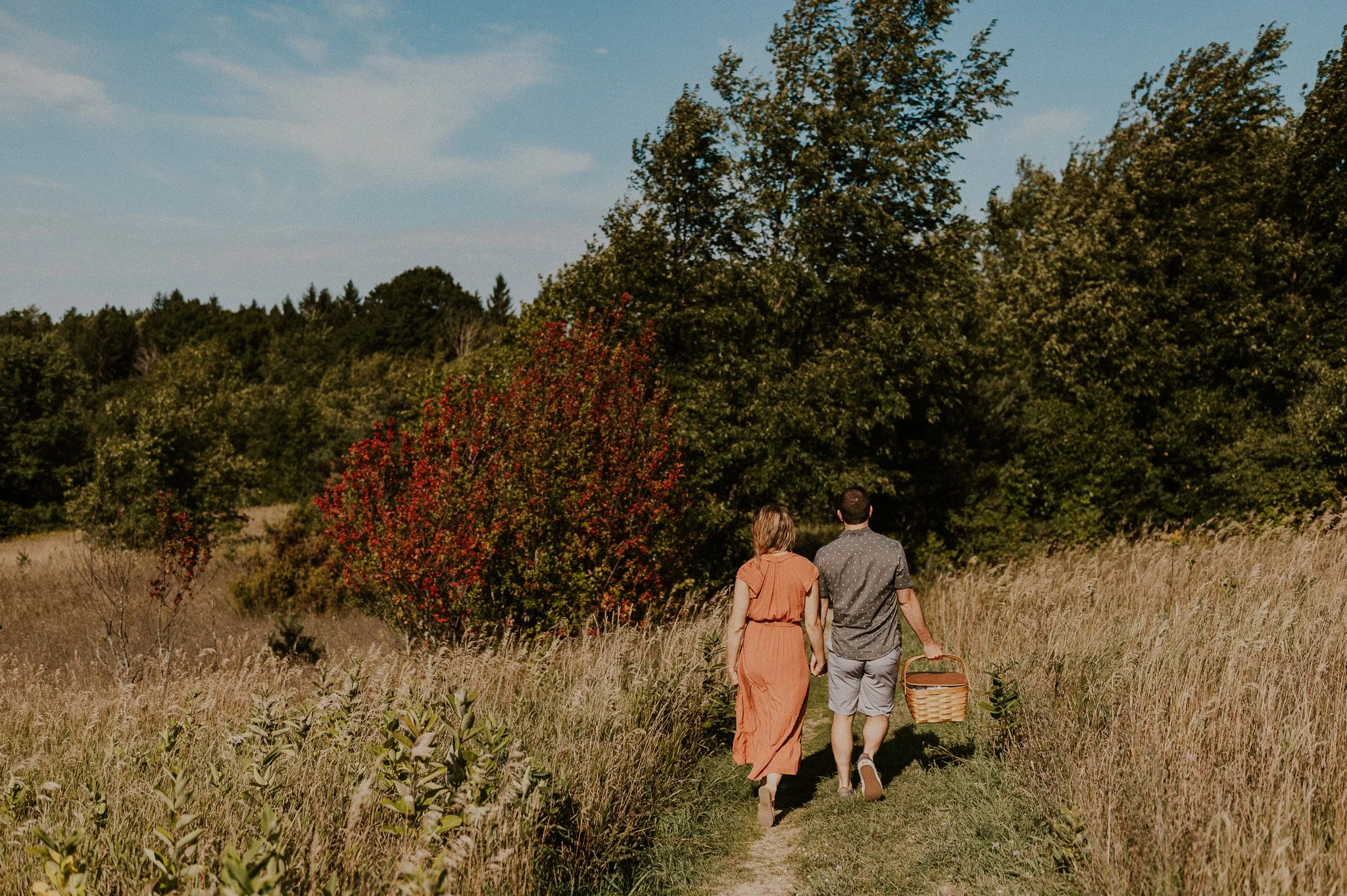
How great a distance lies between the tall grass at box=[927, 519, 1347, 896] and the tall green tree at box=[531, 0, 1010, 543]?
4.39m

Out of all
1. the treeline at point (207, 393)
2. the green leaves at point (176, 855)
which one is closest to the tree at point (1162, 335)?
the treeline at point (207, 393)

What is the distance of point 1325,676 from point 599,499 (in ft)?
20.2

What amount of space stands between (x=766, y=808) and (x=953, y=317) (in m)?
9.19

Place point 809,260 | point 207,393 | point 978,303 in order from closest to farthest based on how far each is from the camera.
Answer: point 809,260
point 978,303
point 207,393

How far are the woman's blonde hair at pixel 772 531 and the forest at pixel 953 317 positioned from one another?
6.00 m

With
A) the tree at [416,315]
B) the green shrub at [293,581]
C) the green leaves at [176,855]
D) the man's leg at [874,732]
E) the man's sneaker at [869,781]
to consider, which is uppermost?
the tree at [416,315]

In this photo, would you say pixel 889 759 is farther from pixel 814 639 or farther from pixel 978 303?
pixel 978 303

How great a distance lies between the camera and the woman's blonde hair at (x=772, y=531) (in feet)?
16.6

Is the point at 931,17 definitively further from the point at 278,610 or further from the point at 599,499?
the point at 278,610

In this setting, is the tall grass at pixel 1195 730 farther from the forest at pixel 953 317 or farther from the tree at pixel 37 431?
the tree at pixel 37 431

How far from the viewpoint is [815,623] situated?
506cm

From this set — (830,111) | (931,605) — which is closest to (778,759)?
(931,605)

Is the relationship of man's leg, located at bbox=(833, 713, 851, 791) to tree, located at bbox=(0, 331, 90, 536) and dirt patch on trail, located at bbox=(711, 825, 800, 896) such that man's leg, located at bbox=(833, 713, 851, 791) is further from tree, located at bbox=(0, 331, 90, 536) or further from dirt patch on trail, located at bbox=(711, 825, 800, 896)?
tree, located at bbox=(0, 331, 90, 536)

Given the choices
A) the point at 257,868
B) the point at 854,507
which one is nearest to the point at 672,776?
the point at 854,507
